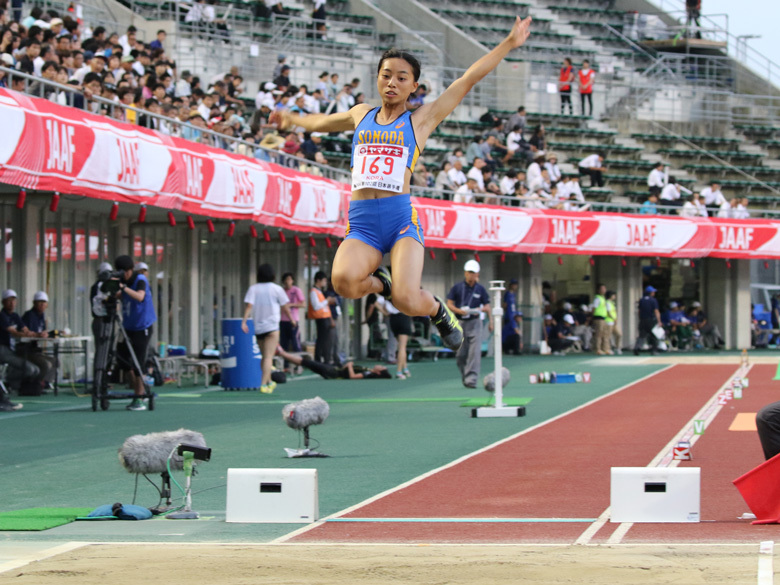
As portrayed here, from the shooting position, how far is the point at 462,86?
314 inches

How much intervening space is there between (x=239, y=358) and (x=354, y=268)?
41.7 feet

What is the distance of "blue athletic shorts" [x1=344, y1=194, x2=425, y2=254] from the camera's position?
823cm

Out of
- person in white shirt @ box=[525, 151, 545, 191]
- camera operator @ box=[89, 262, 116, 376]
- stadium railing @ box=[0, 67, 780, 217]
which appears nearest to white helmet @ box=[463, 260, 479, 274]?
camera operator @ box=[89, 262, 116, 376]

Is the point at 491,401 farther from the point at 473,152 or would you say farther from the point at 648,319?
the point at 473,152

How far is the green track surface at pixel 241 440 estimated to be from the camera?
337 inches

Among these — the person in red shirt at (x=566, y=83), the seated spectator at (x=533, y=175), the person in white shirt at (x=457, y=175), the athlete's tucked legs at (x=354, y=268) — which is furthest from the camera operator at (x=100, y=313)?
the person in red shirt at (x=566, y=83)

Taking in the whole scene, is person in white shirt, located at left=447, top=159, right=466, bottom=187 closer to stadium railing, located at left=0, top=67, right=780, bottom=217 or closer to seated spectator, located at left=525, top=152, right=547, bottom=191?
stadium railing, located at left=0, top=67, right=780, bottom=217

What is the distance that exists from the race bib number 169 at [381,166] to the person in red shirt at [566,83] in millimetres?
35384

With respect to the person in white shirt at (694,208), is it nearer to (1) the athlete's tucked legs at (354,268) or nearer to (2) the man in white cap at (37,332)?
(2) the man in white cap at (37,332)

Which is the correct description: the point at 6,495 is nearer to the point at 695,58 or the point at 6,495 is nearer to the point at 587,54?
the point at 587,54

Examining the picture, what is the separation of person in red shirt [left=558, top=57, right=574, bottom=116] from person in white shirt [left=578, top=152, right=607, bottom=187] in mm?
3658

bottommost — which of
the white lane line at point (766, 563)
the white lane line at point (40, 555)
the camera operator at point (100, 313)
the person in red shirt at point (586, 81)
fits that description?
the white lane line at point (40, 555)

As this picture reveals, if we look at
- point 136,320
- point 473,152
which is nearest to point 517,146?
point 473,152

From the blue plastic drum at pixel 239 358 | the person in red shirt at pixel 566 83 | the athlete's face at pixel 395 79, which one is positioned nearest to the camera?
the athlete's face at pixel 395 79
